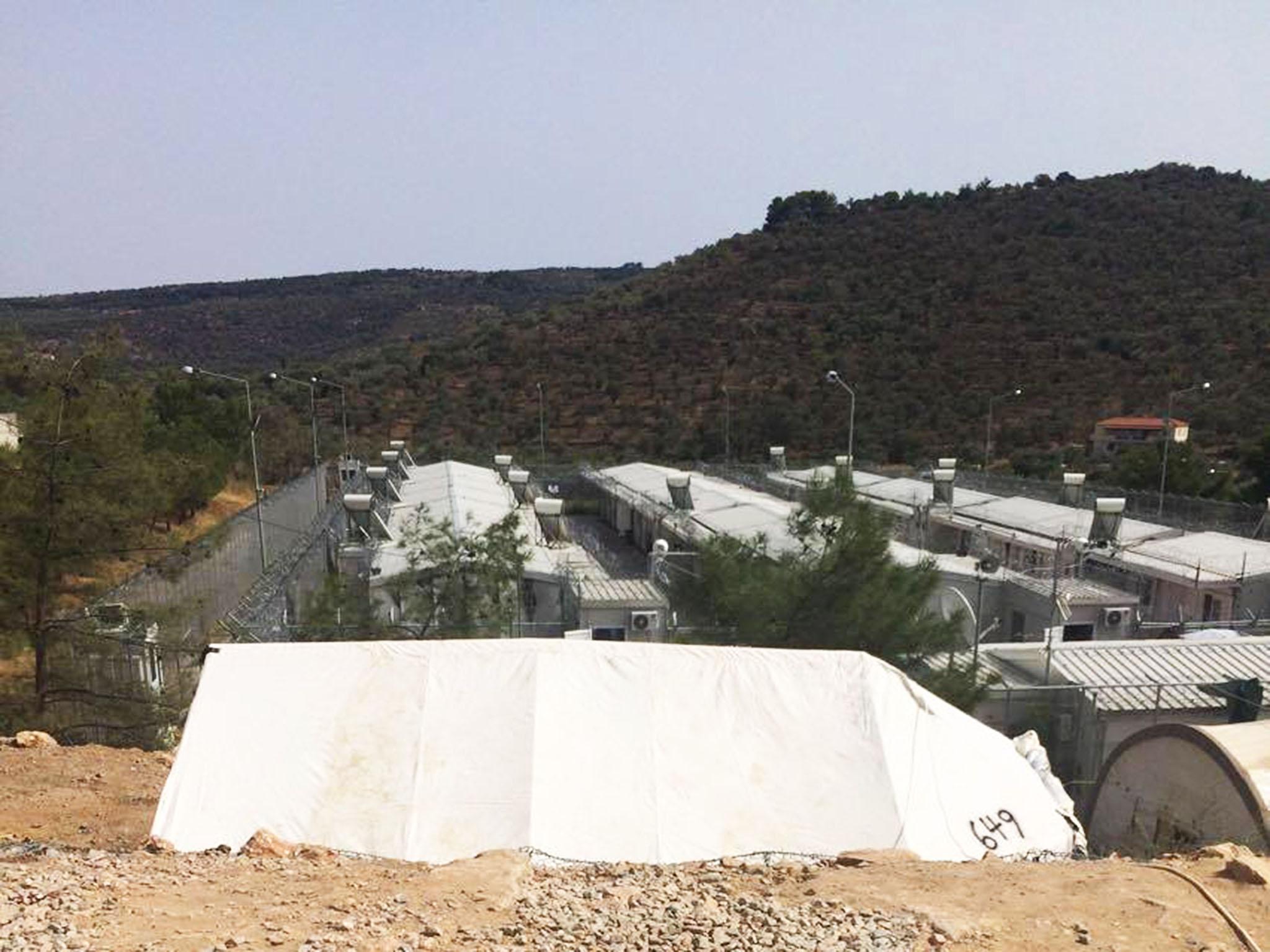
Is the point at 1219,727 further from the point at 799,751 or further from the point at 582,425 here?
the point at 582,425

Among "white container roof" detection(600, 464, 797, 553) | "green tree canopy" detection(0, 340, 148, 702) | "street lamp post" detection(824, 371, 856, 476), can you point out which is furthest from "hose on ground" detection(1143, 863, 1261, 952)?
"green tree canopy" detection(0, 340, 148, 702)

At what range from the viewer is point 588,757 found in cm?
751

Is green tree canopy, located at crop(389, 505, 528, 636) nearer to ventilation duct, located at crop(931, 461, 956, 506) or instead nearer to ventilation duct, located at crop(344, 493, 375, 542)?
ventilation duct, located at crop(344, 493, 375, 542)

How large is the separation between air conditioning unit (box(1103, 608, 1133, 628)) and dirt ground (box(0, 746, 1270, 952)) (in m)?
11.6

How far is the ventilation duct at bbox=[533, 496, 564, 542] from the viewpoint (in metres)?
21.1

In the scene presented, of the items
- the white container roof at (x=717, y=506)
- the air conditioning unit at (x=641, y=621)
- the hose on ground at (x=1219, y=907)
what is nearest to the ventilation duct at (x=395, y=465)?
the white container roof at (x=717, y=506)

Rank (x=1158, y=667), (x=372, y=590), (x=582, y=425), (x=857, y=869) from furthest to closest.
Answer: (x=582, y=425) → (x=372, y=590) → (x=1158, y=667) → (x=857, y=869)

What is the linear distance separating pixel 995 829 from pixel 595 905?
3.91 metres

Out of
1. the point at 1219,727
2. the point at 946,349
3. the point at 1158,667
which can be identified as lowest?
the point at 1158,667

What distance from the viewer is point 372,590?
48.6 feet

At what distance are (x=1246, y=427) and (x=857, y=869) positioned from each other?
45.3 metres

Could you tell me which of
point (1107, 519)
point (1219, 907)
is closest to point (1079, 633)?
point (1107, 519)

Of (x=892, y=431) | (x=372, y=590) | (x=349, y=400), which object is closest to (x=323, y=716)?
(x=372, y=590)

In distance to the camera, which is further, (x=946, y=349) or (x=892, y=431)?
(x=946, y=349)
